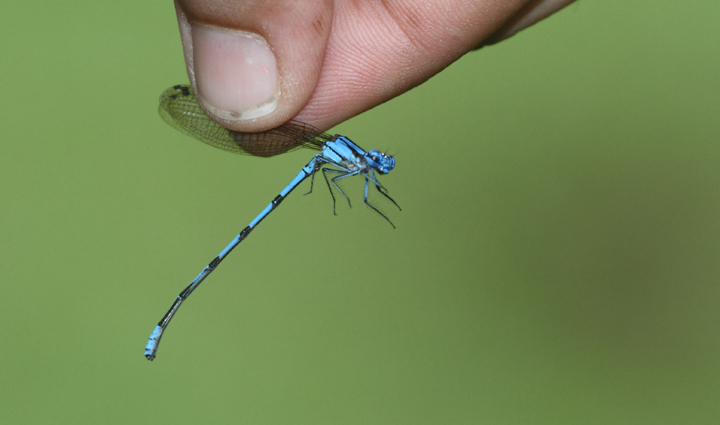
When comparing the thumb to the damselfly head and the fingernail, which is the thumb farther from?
the damselfly head

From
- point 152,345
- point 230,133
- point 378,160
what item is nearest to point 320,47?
point 378,160

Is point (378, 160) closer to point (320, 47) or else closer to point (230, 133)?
point (320, 47)

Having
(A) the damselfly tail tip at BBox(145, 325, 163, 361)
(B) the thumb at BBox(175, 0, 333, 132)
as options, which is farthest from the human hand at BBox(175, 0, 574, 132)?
(A) the damselfly tail tip at BBox(145, 325, 163, 361)

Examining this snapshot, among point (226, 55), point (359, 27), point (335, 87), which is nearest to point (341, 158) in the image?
point (335, 87)

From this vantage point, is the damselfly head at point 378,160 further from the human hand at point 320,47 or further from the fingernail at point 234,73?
the fingernail at point 234,73

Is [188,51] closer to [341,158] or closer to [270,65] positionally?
[270,65]

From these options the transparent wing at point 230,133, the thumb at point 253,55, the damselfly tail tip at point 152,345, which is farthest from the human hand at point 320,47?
the damselfly tail tip at point 152,345
